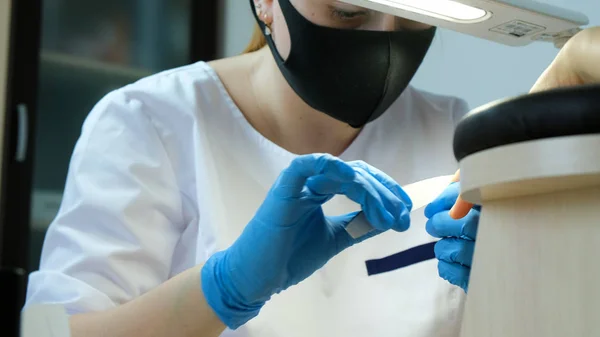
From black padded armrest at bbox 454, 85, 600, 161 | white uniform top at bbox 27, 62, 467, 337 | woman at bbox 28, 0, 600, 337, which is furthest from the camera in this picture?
white uniform top at bbox 27, 62, 467, 337

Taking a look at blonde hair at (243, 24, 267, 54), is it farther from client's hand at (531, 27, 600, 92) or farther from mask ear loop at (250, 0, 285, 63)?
client's hand at (531, 27, 600, 92)

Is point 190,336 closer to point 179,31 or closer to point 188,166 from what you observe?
point 188,166

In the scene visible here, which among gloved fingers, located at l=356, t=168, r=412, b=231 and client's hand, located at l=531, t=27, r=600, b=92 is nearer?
client's hand, located at l=531, t=27, r=600, b=92

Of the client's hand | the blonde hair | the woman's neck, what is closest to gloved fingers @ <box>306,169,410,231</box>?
the client's hand

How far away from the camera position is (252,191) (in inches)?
45.6

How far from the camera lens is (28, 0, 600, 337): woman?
889 millimetres

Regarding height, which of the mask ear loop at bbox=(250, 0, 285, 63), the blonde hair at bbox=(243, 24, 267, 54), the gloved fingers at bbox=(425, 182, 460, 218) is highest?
the mask ear loop at bbox=(250, 0, 285, 63)

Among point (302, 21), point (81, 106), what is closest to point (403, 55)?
point (302, 21)

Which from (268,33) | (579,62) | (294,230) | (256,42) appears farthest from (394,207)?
(256,42)

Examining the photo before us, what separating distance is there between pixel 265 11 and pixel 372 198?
0.49m

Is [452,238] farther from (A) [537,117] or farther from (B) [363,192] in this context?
(A) [537,117]

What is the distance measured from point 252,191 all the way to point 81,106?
144 cm

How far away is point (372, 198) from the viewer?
2.60 ft

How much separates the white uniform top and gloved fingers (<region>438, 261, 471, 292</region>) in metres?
0.32
